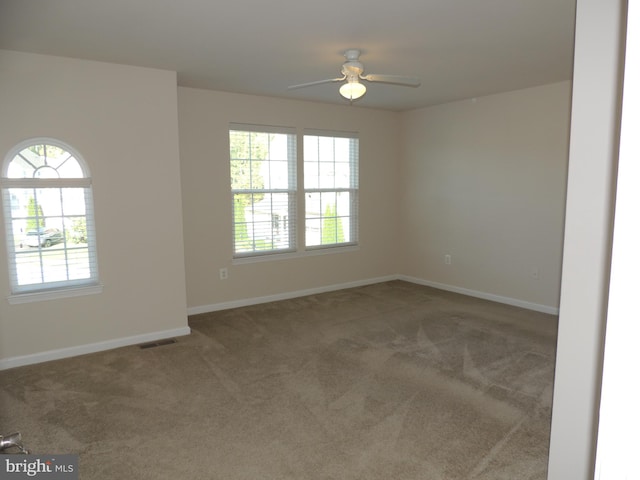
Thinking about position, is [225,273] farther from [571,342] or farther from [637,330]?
[637,330]

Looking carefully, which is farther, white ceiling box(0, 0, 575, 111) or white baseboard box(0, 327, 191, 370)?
white baseboard box(0, 327, 191, 370)

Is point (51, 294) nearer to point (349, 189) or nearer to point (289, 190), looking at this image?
point (289, 190)

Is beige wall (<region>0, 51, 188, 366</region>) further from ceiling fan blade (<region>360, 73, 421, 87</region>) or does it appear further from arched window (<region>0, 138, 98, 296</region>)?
ceiling fan blade (<region>360, 73, 421, 87</region>)

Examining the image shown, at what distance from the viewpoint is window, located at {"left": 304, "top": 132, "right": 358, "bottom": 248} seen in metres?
6.02

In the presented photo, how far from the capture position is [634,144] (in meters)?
0.69

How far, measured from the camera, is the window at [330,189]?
237 inches

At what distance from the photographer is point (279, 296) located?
5.85 meters

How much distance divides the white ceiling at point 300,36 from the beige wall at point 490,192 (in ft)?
2.16

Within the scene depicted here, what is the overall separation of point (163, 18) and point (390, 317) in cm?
370

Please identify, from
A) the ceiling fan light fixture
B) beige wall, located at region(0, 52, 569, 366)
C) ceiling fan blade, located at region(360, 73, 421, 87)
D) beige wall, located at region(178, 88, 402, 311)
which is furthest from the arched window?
ceiling fan blade, located at region(360, 73, 421, 87)

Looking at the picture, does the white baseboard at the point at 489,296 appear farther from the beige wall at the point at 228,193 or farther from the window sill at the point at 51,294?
the window sill at the point at 51,294

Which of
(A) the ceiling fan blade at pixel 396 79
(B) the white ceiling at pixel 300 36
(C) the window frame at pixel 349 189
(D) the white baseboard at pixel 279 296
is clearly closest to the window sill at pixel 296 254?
(C) the window frame at pixel 349 189

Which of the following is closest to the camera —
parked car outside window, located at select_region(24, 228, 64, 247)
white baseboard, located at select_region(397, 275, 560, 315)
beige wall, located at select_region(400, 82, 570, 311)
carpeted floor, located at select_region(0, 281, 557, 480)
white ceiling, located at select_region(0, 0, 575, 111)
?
carpeted floor, located at select_region(0, 281, 557, 480)

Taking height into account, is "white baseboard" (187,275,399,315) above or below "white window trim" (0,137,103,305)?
below
